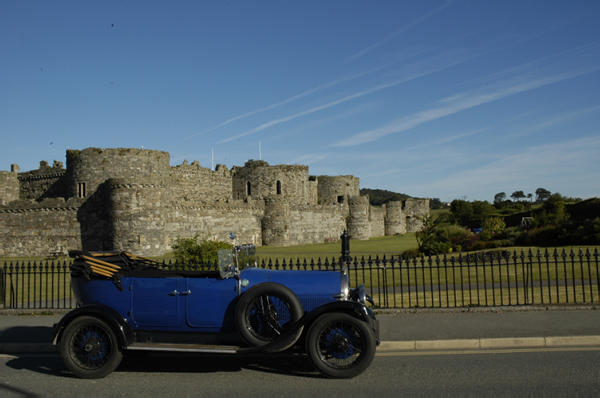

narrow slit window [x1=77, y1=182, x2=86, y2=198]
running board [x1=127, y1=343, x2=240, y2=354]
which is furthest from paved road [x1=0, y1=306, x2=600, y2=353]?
narrow slit window [x1=77, y1=182, x2=86, y2=198]

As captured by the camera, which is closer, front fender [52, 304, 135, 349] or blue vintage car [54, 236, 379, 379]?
blue vintage car [54, 236, 379, 379]

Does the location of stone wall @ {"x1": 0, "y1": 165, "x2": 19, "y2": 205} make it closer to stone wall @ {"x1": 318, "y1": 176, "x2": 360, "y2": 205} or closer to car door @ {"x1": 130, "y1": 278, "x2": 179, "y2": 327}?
stone wall @ {"x1": 318, "y1": 176, "x2": 360, "y2": 205}

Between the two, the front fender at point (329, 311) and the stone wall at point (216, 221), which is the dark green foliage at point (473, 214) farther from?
the front fender at point (329, 311)

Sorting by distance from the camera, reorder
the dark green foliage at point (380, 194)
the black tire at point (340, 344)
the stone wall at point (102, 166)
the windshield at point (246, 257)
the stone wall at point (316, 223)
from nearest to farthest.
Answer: the black tire at point (340, 344) → the windshield at point (246, 257) → the stone wall at point (102, 166) → the stone wall at point (316, 223) → the dark green foliage at point (380, 194)

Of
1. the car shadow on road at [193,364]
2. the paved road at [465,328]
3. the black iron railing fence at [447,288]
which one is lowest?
the car shadow on road at [193,364]

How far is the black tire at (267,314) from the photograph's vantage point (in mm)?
6992

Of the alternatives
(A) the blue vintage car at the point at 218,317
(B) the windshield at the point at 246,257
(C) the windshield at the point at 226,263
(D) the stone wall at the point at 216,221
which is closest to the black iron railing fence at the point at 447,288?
(B) the windshield at the point at 246,257

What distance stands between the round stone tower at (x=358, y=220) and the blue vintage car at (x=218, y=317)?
48.7 m

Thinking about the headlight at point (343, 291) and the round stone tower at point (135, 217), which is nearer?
the headlight at point (343, 291)

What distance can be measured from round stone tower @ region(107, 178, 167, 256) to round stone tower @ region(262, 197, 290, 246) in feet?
44.8

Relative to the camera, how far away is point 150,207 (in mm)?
34188

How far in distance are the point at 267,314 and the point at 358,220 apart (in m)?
49.4

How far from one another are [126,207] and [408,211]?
46.6m

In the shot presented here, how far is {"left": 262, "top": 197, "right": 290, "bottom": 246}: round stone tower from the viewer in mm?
46344
